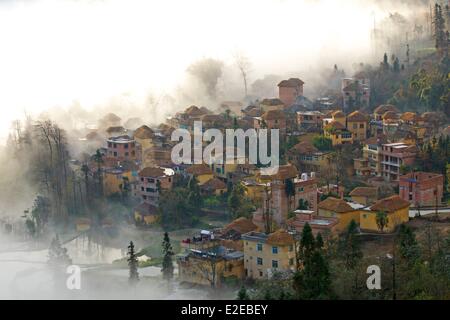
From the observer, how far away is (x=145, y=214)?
1326cm

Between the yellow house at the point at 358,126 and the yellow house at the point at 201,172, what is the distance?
238 cm

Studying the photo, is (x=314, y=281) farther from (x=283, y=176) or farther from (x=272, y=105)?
(x=272, y=105)

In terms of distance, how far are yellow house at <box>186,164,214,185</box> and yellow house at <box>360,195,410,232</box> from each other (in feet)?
10.6

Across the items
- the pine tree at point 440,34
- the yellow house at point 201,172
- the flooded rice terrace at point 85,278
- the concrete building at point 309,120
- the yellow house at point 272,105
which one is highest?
the pine tree at point 440,34

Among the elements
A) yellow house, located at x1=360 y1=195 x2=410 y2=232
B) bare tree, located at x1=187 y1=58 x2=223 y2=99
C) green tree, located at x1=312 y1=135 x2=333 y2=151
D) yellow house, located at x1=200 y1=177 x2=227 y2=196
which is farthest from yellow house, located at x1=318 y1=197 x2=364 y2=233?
bare tree, located at x1=187 y1=58 x2=223 y2=99

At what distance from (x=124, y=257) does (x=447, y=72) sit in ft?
25.6

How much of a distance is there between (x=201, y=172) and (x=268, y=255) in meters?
Answer: 3.67

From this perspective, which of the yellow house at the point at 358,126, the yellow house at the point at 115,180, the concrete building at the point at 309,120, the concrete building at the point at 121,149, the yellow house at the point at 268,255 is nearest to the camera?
the yellow house at the point at 268,255

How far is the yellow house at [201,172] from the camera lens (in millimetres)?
13984

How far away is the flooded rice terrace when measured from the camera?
10.2 metres

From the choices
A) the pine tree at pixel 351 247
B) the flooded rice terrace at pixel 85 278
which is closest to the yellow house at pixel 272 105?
the flooded rice terrace at pixel 85 278

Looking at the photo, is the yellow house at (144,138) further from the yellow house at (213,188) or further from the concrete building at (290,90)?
the concrete building at (290,90)
